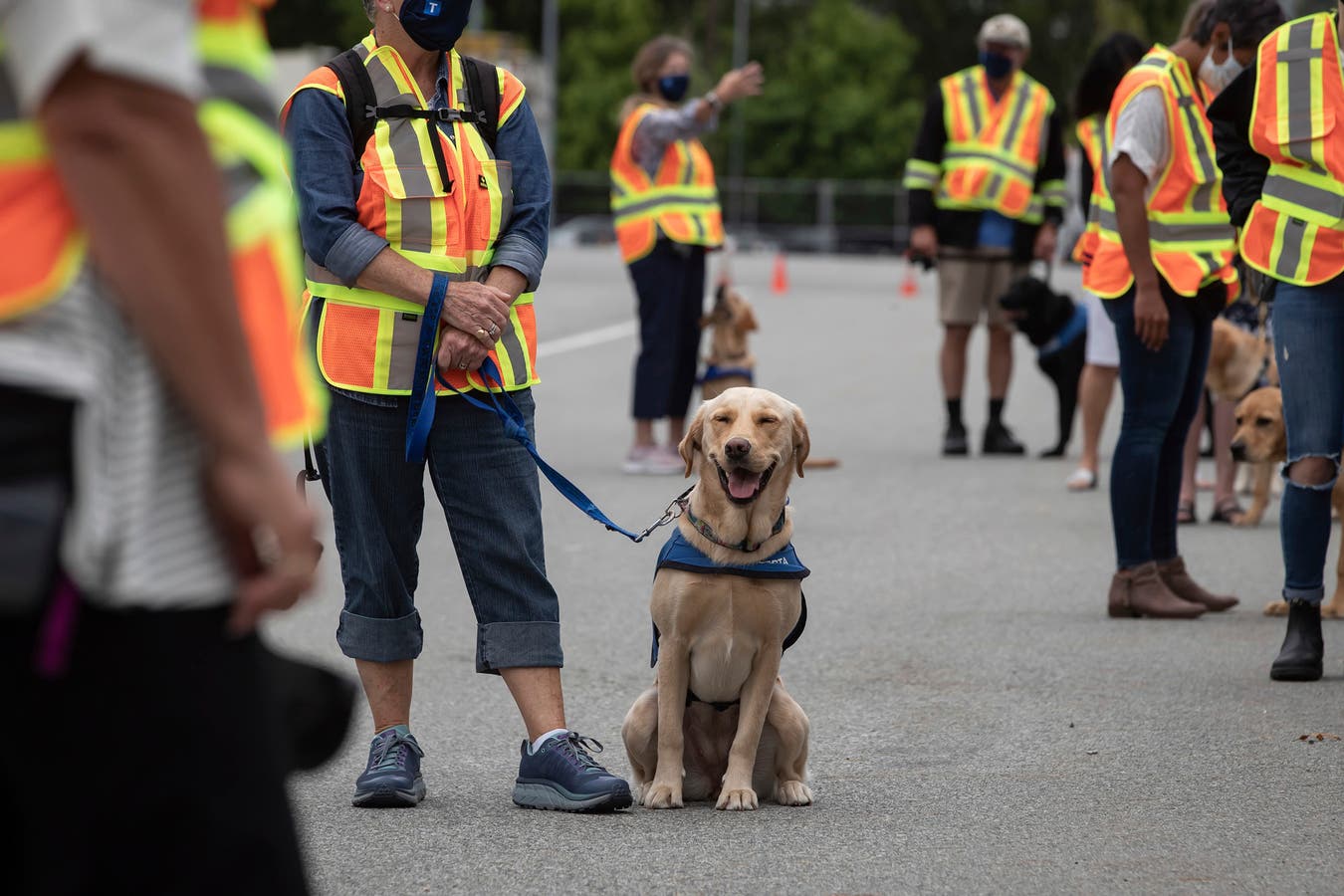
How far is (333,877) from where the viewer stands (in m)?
4.16

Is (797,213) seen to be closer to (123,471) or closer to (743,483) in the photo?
(743,483)

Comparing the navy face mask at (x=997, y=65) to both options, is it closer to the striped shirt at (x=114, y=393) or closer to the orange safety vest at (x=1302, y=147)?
the orange safety vest at (x=1302, y=147)

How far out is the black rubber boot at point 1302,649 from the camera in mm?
6133

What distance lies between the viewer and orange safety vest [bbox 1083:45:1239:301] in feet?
23.2

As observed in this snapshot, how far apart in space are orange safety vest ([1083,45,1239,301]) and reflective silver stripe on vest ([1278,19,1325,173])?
1058 mm

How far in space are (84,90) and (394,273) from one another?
2645mm

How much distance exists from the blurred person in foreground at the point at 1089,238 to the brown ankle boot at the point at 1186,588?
1.19 m

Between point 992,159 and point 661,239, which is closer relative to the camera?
point 661,239

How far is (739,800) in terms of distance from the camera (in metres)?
4.84

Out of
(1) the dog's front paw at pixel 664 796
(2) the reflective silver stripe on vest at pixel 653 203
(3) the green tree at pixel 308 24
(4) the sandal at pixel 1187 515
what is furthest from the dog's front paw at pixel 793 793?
(3) the green tree at pixel 308 24

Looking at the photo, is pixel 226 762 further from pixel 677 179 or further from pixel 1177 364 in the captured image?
pixel 677 179

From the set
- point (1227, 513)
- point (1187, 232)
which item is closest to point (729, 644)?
point (1187, 232)

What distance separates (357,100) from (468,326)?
0.59 meters

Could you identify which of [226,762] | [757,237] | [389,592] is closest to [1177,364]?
[389,592]
